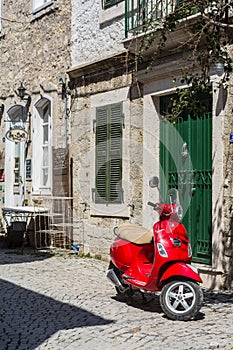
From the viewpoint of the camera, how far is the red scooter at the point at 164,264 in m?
6.50

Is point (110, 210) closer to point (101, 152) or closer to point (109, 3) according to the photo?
point (101, 152)

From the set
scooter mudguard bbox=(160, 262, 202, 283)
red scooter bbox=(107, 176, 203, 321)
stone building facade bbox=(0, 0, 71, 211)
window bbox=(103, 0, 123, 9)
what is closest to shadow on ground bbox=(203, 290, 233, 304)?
red scooter bbox=(107, 176, 203, 321)

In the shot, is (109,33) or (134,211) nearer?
(134,211)

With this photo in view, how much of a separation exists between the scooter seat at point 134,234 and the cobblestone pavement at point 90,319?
77cm

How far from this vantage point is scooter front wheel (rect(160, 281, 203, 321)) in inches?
253

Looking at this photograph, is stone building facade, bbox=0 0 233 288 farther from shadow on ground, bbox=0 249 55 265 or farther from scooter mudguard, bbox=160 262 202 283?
scooter mudguard, bbox=160 262 202 283

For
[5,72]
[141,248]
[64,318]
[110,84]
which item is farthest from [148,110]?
[5,72]

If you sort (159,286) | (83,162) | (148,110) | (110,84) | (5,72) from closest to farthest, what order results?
(159,286)
(148,110)
(110,84)
(83,162)
(5,72)

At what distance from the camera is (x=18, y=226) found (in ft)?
43.0

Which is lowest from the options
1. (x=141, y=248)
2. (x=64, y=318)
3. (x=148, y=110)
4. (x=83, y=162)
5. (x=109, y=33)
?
(x=64, y=318)

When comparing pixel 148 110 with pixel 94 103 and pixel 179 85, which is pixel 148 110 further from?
pixel 94 103

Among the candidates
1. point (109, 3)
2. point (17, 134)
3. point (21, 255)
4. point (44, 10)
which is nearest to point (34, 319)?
point (21, 255)

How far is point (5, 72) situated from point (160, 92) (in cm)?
663

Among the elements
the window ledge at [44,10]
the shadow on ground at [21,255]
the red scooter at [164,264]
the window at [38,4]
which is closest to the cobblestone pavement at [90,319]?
the red scooter at [164,264]
